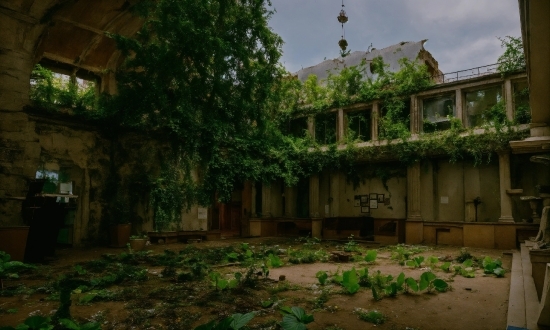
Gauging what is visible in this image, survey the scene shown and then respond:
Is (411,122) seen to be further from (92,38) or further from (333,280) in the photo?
(92,38)

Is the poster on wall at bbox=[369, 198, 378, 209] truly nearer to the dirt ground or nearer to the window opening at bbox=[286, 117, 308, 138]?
the window opening at bbox=[286, 117, 308, 138]

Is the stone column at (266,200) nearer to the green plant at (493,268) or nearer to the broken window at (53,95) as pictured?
the broken window at (53,95)

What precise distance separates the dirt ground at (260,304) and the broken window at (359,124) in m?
11.7

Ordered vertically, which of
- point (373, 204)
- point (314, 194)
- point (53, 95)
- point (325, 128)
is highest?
point (325, 128)

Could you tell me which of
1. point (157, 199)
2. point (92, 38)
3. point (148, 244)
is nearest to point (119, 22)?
point (92, 38)

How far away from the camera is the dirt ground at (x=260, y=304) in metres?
4.52

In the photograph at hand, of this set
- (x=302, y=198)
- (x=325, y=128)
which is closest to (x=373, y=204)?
(x=302, y=198)

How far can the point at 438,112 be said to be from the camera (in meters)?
16.6

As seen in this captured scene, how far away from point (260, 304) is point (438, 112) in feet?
47.2

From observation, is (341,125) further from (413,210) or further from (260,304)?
(260,304)

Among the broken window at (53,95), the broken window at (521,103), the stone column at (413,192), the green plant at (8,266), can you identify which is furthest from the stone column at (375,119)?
the green plant at (8,266)

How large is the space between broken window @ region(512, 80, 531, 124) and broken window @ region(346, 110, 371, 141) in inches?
248

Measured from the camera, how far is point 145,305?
5172mm

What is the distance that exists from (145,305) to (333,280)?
3.37 metres
